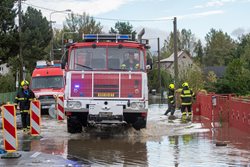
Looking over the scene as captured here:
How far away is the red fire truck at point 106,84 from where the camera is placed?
50.1 feet

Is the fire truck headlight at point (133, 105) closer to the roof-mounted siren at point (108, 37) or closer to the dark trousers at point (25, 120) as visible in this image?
the roof-mounted siren at point (108, 37)

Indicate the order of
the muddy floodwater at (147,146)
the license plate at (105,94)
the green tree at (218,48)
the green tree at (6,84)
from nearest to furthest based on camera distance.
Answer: the muddy floodwater at (147,146) < the license plate at (105,94) < the green tree at (6,84) < the green tree at (218,48)

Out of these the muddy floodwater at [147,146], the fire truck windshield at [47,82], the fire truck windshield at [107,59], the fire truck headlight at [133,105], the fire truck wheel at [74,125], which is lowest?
the muddy floodwater at [147,146]

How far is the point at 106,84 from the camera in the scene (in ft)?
50.5

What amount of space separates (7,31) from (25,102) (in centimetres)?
3225

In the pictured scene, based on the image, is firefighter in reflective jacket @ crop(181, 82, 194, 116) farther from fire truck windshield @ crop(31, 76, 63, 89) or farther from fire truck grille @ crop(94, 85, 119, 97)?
fire truck grille @ crop(94, 85, 119, 97)

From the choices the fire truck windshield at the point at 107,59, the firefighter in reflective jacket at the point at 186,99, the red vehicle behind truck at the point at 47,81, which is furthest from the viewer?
the red vehicle behind truck at the point at 47,81

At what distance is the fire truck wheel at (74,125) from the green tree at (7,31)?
3048 centimetres

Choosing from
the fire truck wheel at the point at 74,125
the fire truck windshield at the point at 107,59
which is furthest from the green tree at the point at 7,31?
the fire truck windshield at the point at 107,59

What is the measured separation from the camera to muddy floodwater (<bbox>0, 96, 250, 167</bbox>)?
10.9 metres

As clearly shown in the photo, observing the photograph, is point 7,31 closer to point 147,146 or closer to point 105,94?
point 105,94

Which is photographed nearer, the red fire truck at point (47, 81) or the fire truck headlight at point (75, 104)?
the fire truck headlight at point (75, 104)

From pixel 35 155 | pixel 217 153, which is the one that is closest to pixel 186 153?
pixel 217 153

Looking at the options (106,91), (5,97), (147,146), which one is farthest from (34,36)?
(147,146)
